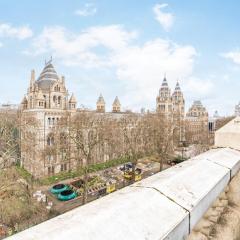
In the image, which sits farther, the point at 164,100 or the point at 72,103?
the point at 164,100

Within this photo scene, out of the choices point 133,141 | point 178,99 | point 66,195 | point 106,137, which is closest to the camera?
point 66,195

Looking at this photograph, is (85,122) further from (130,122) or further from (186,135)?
(186,135)

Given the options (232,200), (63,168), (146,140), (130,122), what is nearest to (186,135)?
(130,122)

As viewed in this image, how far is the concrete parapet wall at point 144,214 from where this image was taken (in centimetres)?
145

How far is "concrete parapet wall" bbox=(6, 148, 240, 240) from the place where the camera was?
1.45 meters

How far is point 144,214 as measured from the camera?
5.62ft

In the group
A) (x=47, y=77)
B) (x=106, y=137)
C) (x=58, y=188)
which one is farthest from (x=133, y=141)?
(x=47, y=77)

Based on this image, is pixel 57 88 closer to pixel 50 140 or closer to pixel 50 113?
pixel 50 113

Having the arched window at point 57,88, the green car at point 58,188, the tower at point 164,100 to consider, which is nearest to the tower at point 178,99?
the tower at point 164,100

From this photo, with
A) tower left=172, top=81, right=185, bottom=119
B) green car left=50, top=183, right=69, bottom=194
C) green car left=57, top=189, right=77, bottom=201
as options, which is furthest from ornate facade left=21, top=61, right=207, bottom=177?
tower left=172, top=81, right=185, bottom=119

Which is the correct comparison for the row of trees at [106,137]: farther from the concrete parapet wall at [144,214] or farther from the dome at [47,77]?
the concrete parapet wall at [144,214]

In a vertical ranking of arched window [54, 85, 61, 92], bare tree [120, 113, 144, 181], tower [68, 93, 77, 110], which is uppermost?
arched window [54, 85, 61, 92]

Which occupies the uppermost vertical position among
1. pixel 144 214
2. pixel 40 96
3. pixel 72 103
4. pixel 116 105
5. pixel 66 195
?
pixel 116 105

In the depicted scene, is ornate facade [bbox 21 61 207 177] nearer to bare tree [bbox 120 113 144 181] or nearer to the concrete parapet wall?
bare tree [bbox 120 113 144 181]
